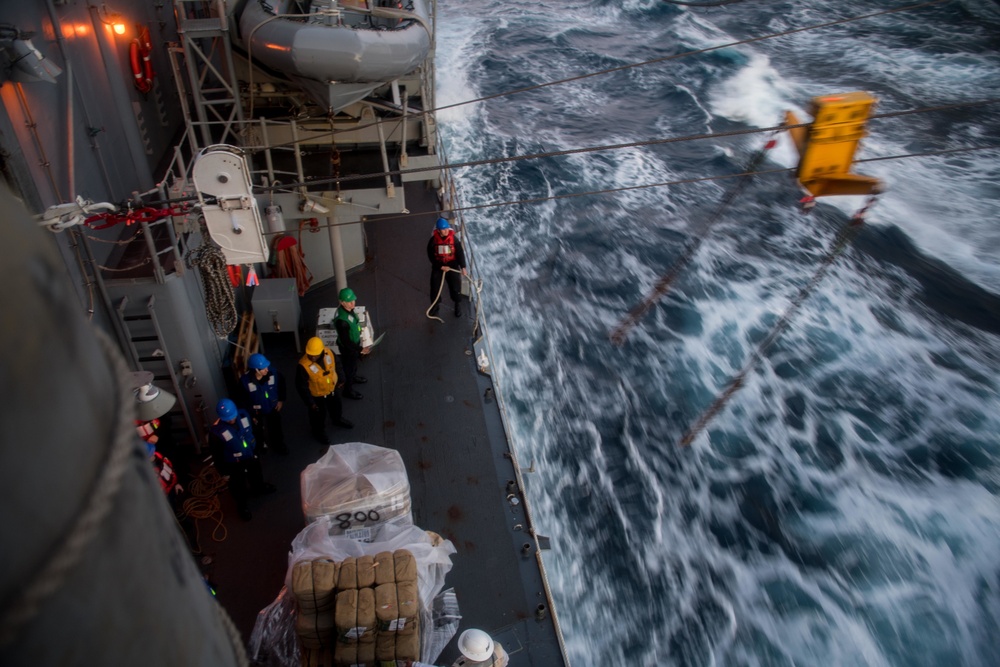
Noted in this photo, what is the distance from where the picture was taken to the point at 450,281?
382 inches

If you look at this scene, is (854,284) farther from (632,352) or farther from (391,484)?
(391,484)

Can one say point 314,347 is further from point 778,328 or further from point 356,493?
point 778,328

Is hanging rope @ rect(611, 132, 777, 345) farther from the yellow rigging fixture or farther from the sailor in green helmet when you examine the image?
the yellow rigging fixture

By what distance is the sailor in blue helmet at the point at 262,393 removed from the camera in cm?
693

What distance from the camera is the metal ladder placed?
22.8 feet

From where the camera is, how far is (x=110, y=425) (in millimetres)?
925

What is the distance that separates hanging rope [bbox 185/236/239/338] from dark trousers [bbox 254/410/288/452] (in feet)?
3.51

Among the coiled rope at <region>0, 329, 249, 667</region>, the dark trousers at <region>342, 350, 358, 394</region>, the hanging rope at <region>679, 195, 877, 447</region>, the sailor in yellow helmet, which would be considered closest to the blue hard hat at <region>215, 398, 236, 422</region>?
the sailor in yellow helmet

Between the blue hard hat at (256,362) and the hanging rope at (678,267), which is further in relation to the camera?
the hanging rope at (678,267)

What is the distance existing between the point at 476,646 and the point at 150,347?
463 cm

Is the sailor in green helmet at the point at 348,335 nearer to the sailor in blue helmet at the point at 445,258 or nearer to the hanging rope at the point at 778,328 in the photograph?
the sailor in blue helmet at the point at 445,258

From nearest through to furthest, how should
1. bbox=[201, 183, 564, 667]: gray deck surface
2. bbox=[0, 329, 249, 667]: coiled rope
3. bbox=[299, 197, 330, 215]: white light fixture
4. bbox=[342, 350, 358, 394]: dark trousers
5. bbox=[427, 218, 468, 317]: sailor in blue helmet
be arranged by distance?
bbox=[0, 329, 249, 667]: coiled rope, bbox=[201, 183, 564, 667]: gray deck surface, bbox=[342, 350, 358, 394]: dark trousers, bbox=[299, 197, 330, 215]: white light fixture, bbox=[427, 218, 468, 317]: sailor in blue helmet

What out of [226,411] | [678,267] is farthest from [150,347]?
[678,267]

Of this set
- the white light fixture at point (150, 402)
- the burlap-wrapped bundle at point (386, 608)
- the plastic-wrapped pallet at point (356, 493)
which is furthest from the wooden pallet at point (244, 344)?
the burlap-wrapped bundle at point (386, 608)
